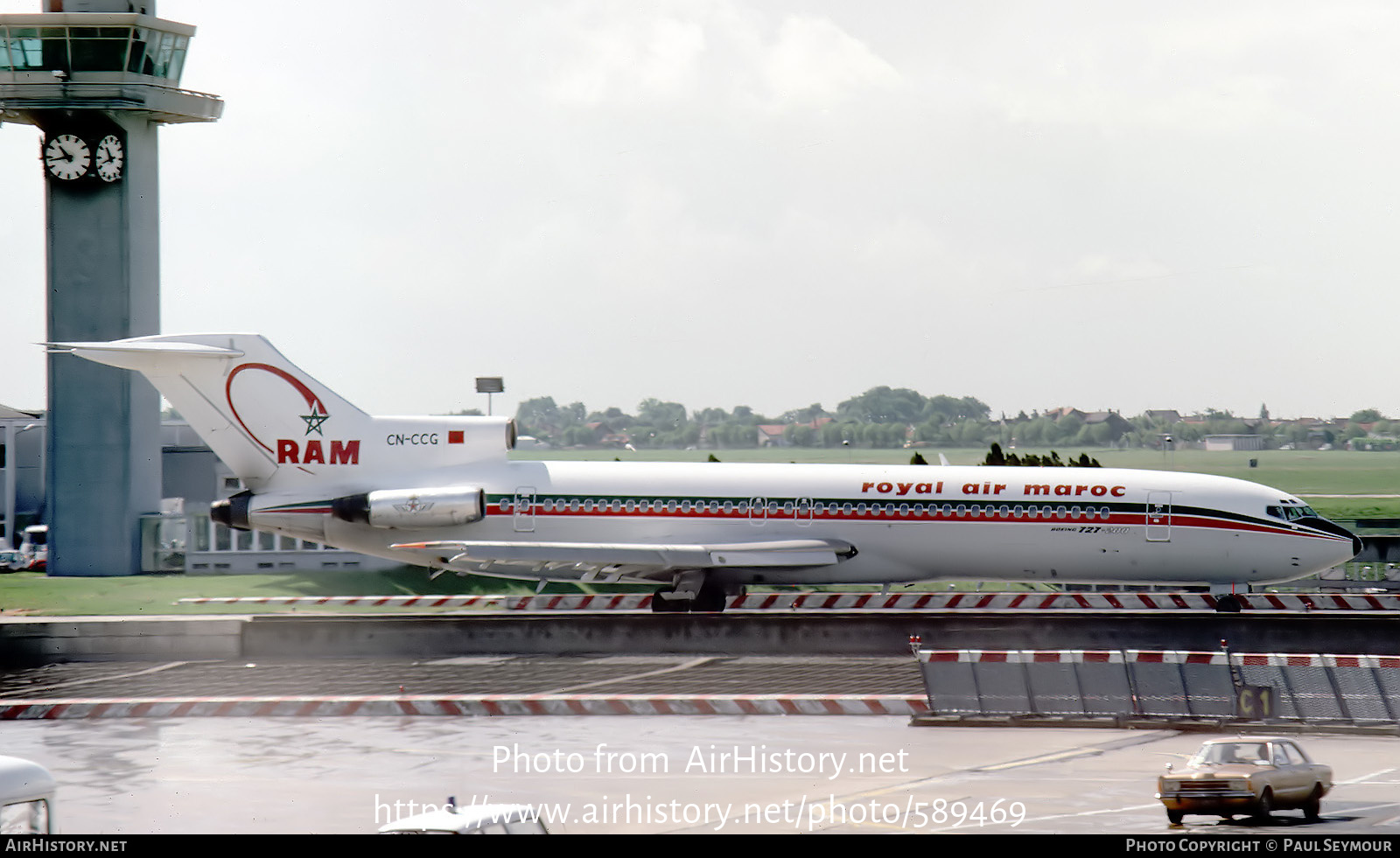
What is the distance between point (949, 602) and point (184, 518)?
24701 mm

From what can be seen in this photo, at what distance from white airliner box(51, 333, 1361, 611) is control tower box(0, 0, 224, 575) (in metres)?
13.7

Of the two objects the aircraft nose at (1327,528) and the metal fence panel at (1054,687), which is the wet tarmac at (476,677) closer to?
the metal fence panel at (1054,687)

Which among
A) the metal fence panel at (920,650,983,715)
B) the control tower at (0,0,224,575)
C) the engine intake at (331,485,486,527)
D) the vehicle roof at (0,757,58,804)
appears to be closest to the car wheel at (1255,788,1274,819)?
the metal fence panel at (920,650,983,715)

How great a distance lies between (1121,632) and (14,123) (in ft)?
115

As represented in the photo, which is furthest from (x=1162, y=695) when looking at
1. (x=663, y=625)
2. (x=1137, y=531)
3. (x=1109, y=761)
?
(x=1137, y=531)

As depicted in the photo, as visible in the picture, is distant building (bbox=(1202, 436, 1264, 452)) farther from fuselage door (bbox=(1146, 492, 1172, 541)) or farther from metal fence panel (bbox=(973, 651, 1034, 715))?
metal fence panel (bbox=(973, 651, 1034, 715))

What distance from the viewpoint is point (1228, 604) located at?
28.3 m

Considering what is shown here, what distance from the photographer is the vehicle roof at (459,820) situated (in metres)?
10.2

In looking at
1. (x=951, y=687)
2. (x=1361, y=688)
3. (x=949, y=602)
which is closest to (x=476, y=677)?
(x=951, y=687)

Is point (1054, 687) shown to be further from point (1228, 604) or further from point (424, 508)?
point (424, 508)

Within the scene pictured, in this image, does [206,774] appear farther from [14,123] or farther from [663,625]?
[14,123]

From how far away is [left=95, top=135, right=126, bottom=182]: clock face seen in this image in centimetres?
4253

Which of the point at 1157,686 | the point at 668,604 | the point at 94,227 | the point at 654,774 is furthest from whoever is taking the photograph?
the point at 94,227

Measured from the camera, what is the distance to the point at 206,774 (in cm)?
1586
